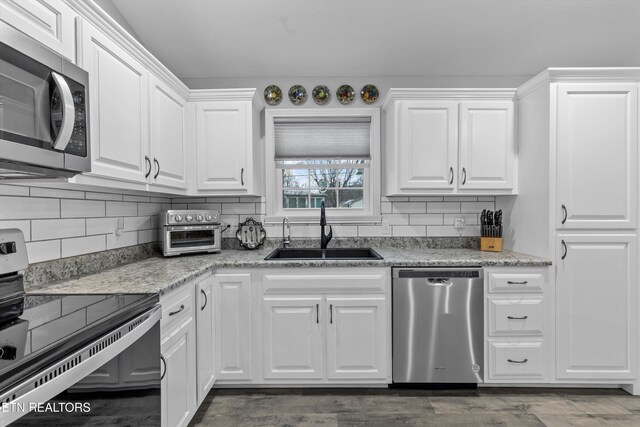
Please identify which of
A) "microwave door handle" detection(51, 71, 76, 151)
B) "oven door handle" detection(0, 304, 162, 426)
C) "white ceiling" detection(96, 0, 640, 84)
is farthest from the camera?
"white ceiling" detection(96, 0, 640, 84)

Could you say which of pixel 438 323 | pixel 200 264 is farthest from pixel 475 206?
pixel 200 264

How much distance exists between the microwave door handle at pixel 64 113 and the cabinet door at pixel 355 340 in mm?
1698

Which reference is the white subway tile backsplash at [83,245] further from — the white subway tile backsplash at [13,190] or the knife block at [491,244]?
the knife block at [491,244]

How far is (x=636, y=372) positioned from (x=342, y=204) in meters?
2.40

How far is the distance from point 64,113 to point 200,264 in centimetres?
125

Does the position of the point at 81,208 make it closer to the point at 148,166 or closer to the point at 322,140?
the point at 148,166

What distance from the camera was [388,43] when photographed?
272cm

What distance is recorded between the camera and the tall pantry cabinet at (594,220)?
7.49 ft

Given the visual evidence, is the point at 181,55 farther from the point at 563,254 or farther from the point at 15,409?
the point at 563,254

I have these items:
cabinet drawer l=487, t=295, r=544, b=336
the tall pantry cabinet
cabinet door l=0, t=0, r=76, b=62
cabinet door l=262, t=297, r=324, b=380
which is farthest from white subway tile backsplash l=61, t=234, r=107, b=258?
the tall pantry cabinet

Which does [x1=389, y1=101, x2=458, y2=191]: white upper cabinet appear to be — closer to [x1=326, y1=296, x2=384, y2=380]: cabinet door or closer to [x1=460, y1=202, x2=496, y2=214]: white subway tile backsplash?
[x1=460, y1=202, x2=496, y2=214]: white subway tile backsplash

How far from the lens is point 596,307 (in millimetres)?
2301

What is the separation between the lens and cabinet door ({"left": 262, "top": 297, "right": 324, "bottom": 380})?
2.32m

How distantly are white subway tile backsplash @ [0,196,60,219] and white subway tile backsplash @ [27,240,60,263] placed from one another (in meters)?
0.13
